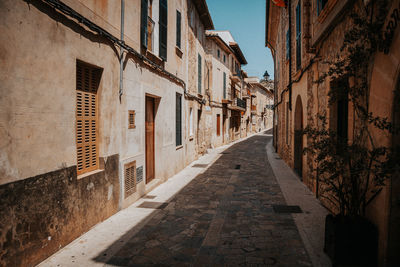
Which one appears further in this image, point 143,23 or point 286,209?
point 143,23

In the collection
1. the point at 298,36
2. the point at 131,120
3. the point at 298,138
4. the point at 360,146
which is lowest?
the point at 298,138

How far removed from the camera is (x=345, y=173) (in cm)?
357

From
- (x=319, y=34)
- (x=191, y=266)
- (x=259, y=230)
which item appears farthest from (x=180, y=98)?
(x=191, y=266)

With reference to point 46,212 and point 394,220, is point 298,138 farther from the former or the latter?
point 46,212

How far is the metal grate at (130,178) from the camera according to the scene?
Result: 6222 mm

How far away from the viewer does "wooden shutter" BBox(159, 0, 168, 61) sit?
8312 mm

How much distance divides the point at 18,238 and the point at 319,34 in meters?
6.52

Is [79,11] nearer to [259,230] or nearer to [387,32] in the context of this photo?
[387,32]

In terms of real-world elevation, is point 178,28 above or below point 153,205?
above

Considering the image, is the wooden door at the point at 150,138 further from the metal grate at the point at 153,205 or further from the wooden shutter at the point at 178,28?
the wooden shutter at the point at 178,28

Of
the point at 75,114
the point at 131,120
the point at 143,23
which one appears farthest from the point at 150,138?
the point at 75,114

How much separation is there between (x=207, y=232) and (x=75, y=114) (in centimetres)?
301

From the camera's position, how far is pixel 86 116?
16.2ft

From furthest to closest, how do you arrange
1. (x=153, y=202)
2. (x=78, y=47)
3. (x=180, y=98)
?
(x=180, y=98) → (x=153, y=202) → (x=78, y=47)
